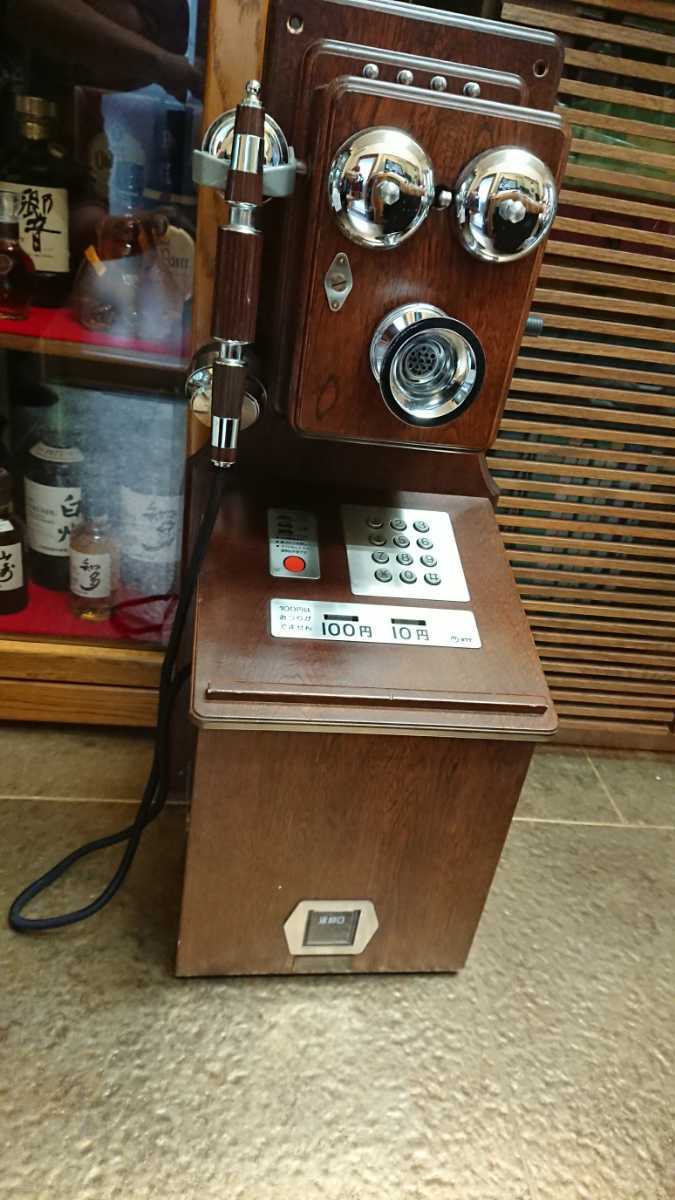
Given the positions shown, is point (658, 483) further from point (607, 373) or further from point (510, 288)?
point (510, 288)

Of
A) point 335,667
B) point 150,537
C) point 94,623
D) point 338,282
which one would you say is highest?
point 338,282

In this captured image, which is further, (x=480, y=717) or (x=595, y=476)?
(x=595, y=476)

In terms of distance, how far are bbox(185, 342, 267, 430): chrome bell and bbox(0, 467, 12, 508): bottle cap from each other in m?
0.39

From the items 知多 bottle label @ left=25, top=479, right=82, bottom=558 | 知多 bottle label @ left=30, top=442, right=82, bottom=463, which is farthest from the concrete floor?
知多 bottle label @ left=30, top=442, right=82, bottom=463

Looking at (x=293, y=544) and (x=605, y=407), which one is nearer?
(x=293, y=544)

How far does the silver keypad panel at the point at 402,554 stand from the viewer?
0.78 meters

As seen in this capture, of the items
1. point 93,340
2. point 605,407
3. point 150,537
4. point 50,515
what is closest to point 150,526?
point 150,537

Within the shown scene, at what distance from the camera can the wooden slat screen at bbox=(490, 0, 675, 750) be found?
888 millimetres

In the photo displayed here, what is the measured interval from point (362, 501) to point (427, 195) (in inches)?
12.2

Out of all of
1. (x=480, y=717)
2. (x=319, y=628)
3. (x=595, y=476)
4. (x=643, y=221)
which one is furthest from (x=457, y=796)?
(x=643, y=221)

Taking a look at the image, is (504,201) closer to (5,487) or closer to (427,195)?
(427,195)

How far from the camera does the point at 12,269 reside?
0.99 meters

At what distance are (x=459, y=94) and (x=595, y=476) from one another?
543 millimetres

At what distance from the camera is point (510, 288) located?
67 centimetres
